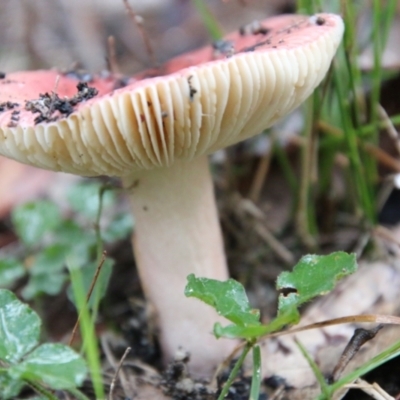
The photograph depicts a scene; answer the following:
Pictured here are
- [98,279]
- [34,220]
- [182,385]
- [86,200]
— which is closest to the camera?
[182,385]

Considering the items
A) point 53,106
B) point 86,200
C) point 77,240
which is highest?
point 53,106

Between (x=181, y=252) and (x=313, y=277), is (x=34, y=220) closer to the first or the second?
(x=181, y=252)

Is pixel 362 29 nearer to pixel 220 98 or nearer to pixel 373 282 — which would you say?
pixel 373 282

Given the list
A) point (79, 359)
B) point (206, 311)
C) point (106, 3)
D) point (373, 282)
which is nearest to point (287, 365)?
point (206, 311)

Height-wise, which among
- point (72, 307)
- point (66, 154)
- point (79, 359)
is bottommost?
point (72, 307)

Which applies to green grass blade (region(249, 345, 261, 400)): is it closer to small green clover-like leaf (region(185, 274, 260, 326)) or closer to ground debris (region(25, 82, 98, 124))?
small green clover-like leaf (region(185, 274, 260, 326))

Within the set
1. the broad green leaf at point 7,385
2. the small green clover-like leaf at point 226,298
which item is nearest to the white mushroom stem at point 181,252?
the small green clover-like leaf at point 226,298

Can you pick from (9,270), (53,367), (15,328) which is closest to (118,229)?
(9,270)
